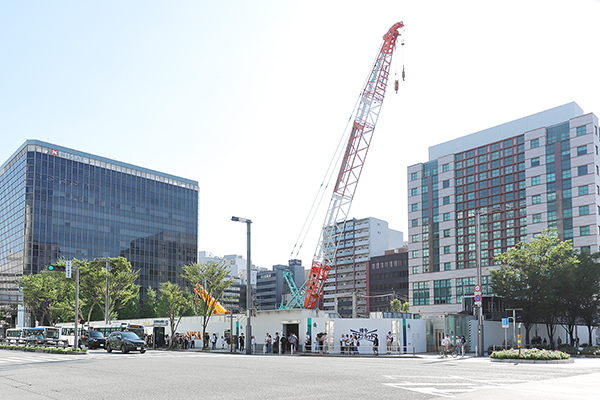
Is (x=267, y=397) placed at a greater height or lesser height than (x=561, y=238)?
lesser

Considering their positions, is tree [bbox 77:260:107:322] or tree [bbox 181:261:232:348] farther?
tree [bbox 77:260:107:322]

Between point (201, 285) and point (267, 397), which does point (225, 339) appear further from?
point (267, 397)

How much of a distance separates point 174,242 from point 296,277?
44953mm

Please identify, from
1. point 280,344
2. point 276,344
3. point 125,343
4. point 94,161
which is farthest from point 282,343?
point 94,161

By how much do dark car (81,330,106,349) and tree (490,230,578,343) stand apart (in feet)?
119

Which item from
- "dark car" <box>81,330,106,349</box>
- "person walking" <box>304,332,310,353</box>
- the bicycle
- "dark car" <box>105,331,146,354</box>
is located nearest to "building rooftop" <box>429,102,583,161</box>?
the bicycle

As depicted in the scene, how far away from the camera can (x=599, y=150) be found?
82812 mm

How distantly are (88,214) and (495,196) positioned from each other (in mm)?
89295

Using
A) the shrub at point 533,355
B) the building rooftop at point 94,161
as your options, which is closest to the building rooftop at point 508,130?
the shrub at point 533,355

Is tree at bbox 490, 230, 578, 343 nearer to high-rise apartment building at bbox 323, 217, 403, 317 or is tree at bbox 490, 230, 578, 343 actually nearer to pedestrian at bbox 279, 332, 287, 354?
pedestrian at bbox 279, 332, 287, 354

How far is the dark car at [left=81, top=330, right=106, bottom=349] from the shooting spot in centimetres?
4778

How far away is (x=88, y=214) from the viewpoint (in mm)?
128500

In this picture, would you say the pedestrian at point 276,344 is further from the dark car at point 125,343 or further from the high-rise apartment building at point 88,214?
the high-rise apartment building at point 88,214

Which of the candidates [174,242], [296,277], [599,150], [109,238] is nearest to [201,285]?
[599,150]
